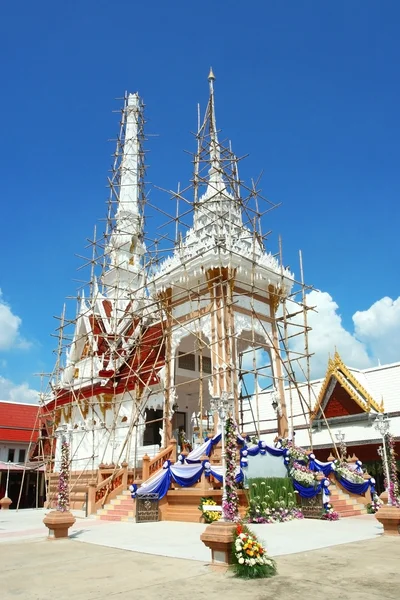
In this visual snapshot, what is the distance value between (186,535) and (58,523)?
9.68 ft

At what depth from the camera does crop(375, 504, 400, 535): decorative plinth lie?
1133 centimetres

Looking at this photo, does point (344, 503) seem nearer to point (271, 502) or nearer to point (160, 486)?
point (271, 502)

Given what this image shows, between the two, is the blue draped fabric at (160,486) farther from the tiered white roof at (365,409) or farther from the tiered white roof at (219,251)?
the tiered white roof at (219,251)

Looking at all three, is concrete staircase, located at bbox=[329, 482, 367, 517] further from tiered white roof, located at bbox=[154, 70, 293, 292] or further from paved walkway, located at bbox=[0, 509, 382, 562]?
tiered white roof, located at bbox=[154, 70, 293, 292]

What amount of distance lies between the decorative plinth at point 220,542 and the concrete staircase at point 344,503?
968 cm

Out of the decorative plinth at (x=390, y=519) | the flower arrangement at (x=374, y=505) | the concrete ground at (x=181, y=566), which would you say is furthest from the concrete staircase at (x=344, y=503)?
the decorative plinth at (x=390, y=519)

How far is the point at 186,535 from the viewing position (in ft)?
38.5

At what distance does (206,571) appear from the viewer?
7348mm

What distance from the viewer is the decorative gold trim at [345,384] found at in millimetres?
22234

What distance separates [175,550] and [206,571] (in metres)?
2.30

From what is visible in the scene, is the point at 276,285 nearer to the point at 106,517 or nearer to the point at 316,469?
the point at 316,469

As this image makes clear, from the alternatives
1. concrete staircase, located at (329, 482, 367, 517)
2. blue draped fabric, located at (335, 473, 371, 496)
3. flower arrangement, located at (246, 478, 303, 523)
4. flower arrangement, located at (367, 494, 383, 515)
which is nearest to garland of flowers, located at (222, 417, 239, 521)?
flower arrangement, located at (246, 478, 303, 523)

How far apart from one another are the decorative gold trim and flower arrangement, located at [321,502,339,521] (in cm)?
718

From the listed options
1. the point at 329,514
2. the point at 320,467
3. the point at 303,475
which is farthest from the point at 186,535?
the point at 320,467
